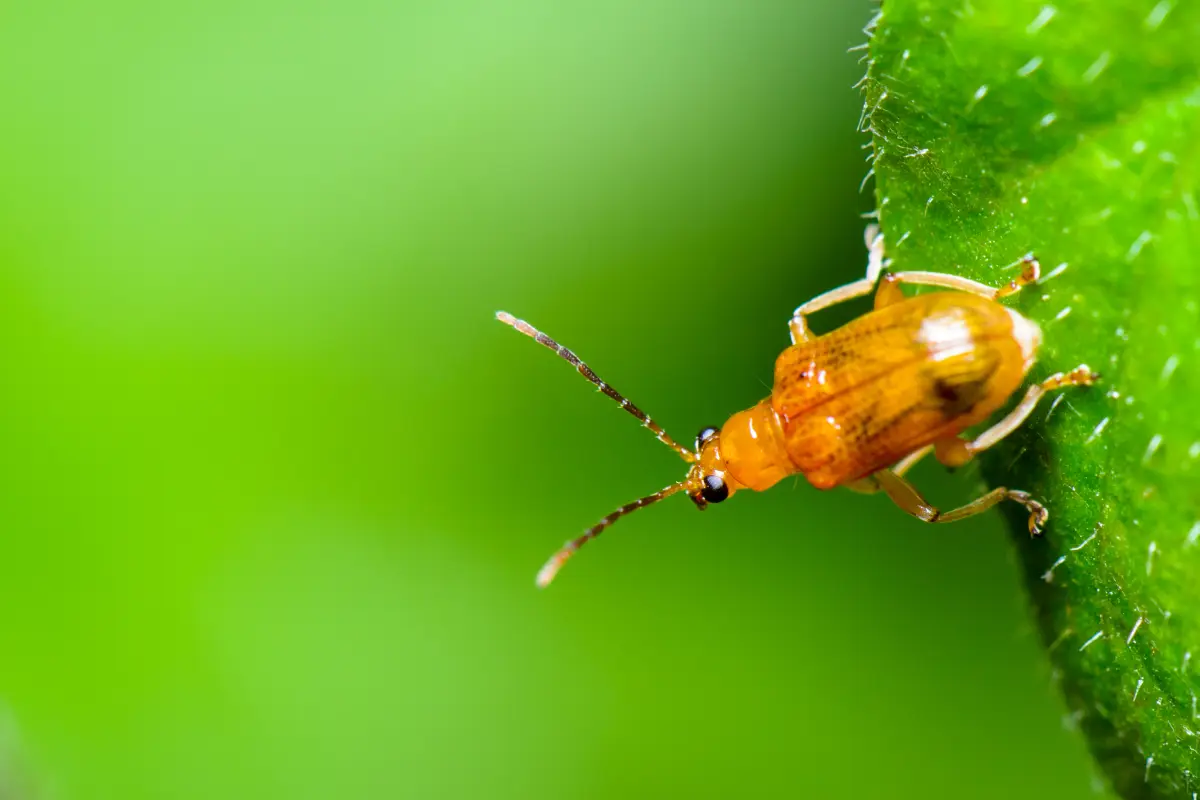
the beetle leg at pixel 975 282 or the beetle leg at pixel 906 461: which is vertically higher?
the beetle leg at pixel 975 282

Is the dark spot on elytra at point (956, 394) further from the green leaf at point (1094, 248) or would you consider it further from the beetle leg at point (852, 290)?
the beetle leg at point (852, 290)

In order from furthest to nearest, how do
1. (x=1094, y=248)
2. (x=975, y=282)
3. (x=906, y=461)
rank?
(x=906, y=461), (x=975, y=282), (x=1094, y=248)

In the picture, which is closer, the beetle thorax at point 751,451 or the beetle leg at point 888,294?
the beetle leg at point 888,294

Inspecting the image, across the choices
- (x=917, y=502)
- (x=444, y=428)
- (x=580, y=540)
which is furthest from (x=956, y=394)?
(x=444, y=428)

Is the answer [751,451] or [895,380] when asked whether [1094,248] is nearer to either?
[895,380]

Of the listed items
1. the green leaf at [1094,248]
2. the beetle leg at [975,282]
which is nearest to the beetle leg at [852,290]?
the beetle leg at [975,282]

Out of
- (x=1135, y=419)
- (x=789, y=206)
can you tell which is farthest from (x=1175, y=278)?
(x=789, y=206)

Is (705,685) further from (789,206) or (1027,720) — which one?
(789,206)

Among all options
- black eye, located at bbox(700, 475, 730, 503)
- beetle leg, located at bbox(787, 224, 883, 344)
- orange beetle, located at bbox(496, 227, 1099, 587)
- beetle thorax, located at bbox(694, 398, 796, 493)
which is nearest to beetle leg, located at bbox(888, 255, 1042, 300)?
orange beetle, located at bbox(496, 227, 1099, 587)

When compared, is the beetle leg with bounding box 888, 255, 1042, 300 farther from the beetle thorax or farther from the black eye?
the black eye
